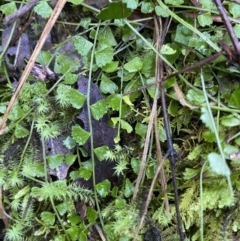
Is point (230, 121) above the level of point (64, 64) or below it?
below

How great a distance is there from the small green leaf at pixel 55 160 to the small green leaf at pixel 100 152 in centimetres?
10

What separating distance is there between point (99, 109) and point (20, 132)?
9.6 inches

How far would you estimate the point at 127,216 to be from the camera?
1.08 meters

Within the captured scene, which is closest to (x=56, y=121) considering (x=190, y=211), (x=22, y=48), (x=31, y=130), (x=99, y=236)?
(x=31, y=130)

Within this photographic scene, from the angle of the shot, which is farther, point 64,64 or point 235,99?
point 64,64

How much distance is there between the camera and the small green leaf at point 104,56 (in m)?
1.10

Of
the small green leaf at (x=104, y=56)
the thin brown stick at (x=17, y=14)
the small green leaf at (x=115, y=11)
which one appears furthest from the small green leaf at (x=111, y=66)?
the thin brown stick at (x=17, y=14)

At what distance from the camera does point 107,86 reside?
1120 millimetres

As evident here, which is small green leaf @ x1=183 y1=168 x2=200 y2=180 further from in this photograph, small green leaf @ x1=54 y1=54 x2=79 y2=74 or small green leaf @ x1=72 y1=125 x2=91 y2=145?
small green leaf @ x1=54 y1=54 x2=79 y2=74

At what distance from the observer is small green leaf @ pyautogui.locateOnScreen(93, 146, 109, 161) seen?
1085 mm

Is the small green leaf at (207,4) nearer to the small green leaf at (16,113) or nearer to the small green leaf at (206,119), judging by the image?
the small green leaf at (206,119)

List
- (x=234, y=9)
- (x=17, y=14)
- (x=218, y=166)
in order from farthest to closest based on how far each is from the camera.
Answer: (x=234, y=9) → (x=17, y=14) → (x=218, y=166)

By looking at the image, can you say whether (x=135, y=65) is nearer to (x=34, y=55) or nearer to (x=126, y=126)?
(x=126, y=126)

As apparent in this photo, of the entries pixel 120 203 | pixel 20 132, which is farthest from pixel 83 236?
pixel 20 132
